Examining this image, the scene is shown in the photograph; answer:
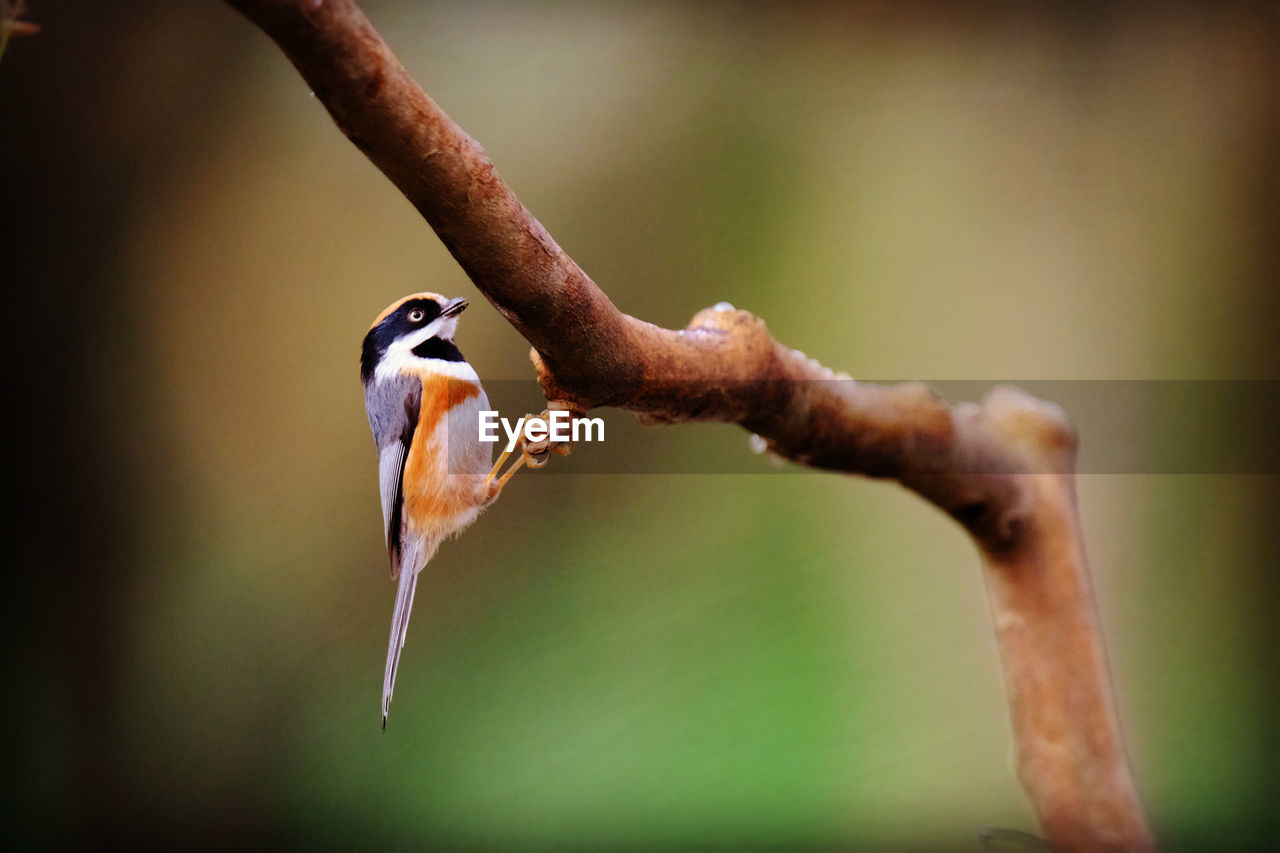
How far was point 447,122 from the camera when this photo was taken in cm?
59

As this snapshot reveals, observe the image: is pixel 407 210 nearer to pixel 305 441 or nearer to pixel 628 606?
pixel 305 441

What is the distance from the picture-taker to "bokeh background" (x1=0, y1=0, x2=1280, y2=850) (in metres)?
1.59

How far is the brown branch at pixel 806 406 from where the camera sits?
563 millimetres

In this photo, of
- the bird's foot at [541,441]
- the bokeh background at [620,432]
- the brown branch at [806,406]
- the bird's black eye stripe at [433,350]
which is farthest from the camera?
the bokeh background at [620,432]

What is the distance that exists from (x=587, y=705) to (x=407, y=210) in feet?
2.90

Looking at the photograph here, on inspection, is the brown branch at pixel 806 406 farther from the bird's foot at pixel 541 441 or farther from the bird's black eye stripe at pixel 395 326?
the bird's black eye stripe at pixel 395 326

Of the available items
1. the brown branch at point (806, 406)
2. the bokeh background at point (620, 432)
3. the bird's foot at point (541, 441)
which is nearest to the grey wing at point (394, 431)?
the bird's foot at point (541, 441)

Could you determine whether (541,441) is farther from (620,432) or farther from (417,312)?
(620,432)

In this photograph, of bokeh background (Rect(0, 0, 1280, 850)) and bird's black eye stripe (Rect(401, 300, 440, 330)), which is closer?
bird's black eye stripe (Rect(401, 300, 440, 330))

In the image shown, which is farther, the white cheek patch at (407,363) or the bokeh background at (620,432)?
the bokeh background at (620,432)

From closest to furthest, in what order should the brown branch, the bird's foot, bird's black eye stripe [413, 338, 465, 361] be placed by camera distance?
the brown branch
the bird's foot
bird's black eye stripe [413, 338, 465, 361]

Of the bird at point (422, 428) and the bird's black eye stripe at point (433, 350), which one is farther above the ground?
the bird's black eye stripe at point (433, 350)

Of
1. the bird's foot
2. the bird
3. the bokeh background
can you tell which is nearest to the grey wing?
the bird

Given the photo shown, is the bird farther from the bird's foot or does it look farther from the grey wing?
the bird's foot
